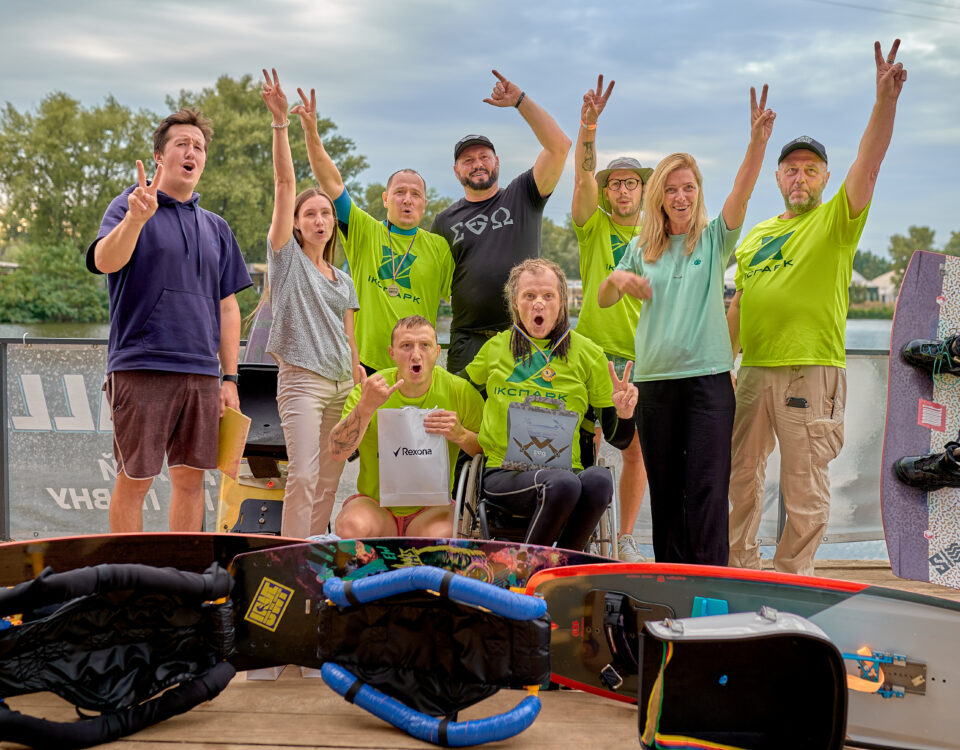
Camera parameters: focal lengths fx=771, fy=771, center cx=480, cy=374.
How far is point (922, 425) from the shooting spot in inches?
118

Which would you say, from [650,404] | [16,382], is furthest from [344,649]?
[16,382]

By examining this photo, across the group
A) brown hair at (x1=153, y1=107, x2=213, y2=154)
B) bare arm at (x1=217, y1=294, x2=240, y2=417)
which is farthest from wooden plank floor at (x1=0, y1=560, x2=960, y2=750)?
brown hair at (x1=153, y1=107, x2=213, y2=154)

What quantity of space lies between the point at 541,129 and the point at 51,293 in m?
29.9

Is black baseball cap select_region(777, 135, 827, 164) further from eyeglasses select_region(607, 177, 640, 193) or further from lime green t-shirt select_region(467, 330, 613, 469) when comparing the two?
lime green t-shirt select_region(467, 330, 613, 469)

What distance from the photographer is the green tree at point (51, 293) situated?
2831 cm

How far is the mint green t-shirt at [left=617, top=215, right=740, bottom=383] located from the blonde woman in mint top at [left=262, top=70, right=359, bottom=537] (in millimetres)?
1206

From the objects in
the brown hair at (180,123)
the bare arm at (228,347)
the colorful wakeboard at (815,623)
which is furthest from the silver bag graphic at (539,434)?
the brown hair at (180,123)

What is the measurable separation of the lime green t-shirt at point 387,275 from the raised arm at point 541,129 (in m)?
0.56

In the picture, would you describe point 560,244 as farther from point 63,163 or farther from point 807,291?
point 807,291

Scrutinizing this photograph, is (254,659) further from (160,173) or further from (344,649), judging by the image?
(160,173)

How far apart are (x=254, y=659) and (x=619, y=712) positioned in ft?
3.51

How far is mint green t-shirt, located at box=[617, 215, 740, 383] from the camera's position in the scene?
9.41ft

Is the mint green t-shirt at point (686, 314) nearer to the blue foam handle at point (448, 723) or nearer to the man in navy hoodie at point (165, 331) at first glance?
the blue foam handle at point (448, 723)

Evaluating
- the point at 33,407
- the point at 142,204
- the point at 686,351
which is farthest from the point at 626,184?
the point at 33,407
